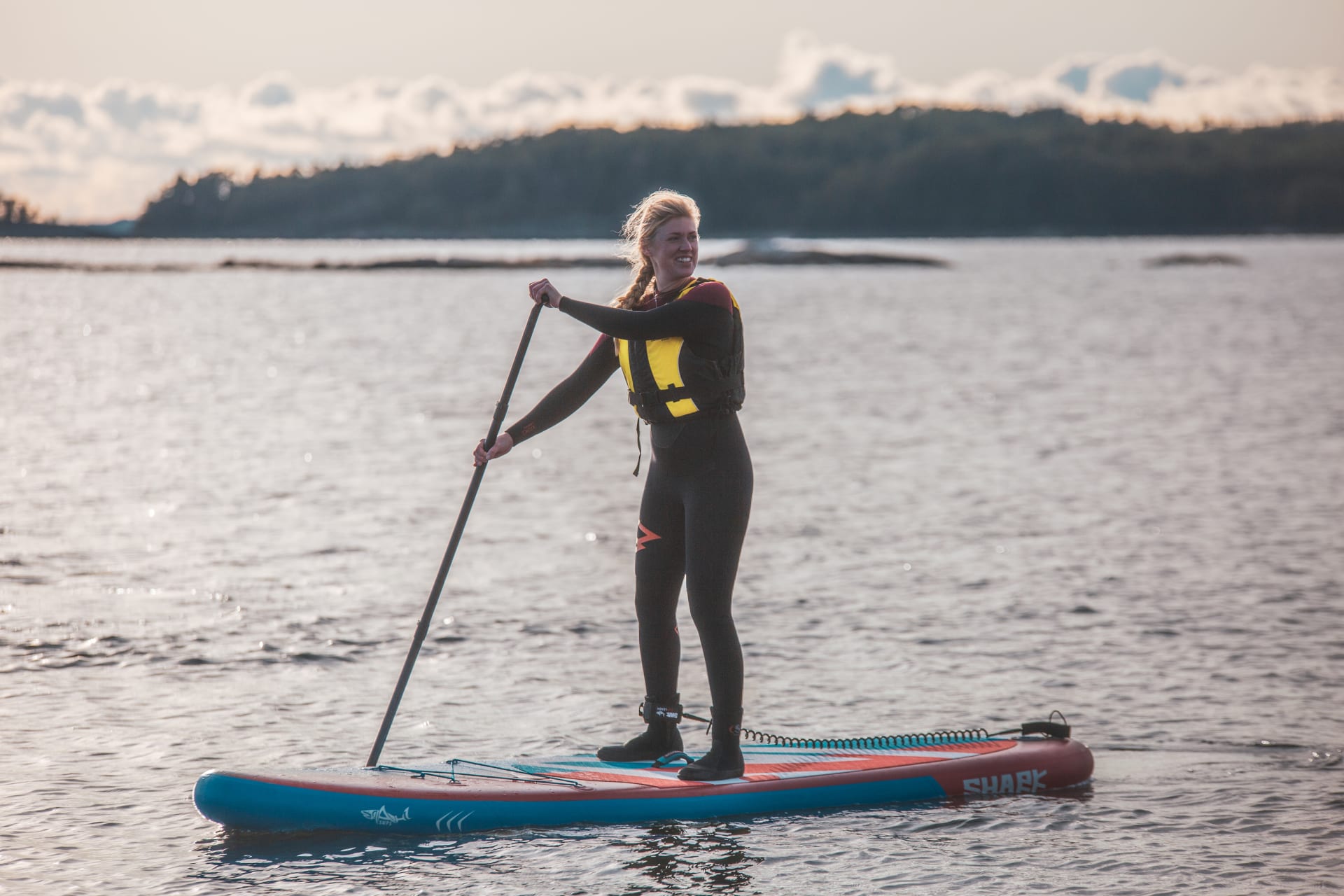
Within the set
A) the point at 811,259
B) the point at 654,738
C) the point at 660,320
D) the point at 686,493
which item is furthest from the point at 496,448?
the point at 811,259

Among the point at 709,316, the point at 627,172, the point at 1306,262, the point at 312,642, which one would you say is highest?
the point at 627,172

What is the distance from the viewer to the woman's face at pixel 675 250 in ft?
19.1

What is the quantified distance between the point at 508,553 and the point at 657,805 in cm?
646

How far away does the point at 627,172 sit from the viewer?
645 ft

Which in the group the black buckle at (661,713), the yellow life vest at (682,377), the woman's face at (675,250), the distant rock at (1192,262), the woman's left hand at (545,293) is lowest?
the black buckle at (661,713)

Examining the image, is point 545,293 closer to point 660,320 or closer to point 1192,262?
point 660,320

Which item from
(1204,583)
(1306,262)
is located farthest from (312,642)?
(1306,262)

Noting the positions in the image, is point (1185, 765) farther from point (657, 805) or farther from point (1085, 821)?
point (657, 805)

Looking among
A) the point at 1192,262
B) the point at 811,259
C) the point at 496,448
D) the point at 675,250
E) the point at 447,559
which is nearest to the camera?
the point at 675,250

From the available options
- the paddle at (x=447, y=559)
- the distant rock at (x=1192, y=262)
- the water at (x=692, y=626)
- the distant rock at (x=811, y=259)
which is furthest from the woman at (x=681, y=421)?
the distant rock at (x=1192, y=262)

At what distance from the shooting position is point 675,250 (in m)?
5.83

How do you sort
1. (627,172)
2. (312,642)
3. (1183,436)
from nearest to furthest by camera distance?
(312,642) < (1183,436) < (627,172)

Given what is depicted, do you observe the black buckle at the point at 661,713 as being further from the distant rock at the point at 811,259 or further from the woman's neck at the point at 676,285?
the distant rock at the point at 811,259

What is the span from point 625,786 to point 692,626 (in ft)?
13.0
